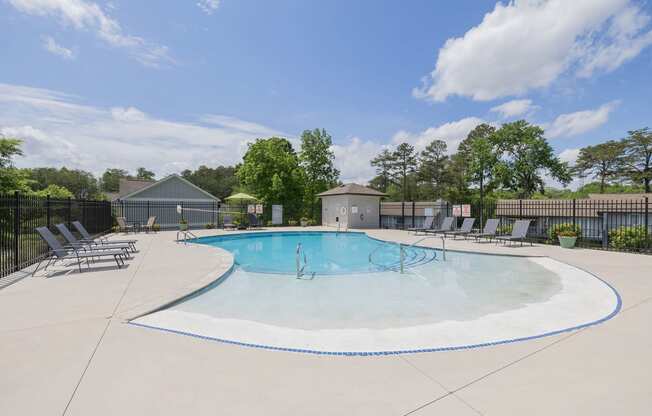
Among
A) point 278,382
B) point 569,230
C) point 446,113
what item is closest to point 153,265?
point 278,382

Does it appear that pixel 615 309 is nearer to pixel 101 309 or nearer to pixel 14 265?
pixel 101 309

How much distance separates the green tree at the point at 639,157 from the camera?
32938mm

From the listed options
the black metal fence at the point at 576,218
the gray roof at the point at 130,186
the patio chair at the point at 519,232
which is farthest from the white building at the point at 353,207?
the gray roof at the point at 130,186

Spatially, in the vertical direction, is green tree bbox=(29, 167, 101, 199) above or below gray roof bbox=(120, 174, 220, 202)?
above

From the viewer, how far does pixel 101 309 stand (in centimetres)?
441

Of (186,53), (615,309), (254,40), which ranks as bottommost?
(615,309)

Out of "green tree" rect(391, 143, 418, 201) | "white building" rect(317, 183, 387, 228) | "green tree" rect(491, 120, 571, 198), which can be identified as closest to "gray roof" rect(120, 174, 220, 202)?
"white building" rect(317, 183, 387, 228)

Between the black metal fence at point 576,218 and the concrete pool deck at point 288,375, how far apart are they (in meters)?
9.09

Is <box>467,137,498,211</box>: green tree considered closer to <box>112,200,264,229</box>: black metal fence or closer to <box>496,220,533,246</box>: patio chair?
<box>496,220,533,246</box>: patio chair

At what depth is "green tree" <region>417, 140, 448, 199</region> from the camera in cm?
4144

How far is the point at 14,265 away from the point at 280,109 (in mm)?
15887

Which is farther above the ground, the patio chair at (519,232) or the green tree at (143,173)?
the green tree at (143,173)

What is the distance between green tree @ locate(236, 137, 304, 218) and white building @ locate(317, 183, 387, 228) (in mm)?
4038

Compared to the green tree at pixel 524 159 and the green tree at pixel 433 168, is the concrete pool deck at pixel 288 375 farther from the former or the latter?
the green tree at pixel 433 168
